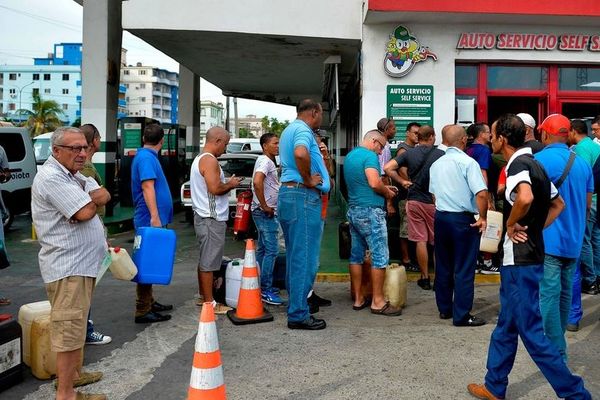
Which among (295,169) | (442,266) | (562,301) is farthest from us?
(442,266)

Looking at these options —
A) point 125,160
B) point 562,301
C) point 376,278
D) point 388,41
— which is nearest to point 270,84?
point 125,160

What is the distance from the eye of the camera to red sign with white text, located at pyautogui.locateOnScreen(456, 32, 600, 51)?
28.7ft

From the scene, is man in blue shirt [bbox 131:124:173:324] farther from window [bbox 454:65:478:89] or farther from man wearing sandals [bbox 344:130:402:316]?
window [bbox 454:65:478:89]

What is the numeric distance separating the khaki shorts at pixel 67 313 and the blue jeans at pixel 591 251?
5.30 meters

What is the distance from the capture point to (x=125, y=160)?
1473cm

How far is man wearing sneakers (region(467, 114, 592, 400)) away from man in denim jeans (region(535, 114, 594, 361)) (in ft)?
1.41

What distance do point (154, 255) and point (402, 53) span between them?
17.9 ft

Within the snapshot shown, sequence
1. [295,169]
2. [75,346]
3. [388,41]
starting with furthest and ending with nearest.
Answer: [388,41] → [295,169] → [75,346]

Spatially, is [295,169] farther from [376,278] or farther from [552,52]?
[552,52]

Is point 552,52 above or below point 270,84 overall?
below

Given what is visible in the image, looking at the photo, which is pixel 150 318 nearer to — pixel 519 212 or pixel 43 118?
pixel 519 212

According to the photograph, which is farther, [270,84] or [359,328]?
[270,84]

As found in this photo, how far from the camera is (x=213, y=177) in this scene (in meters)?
5.43

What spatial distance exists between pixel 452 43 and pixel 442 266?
15.0 feet
